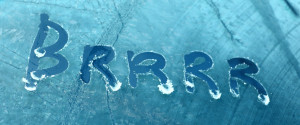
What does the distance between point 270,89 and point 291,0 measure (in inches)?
11.0

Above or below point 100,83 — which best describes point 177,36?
above

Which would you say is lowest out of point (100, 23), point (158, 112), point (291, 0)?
point (158, 112)

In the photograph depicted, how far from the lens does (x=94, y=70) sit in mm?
799

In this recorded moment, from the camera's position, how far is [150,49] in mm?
805

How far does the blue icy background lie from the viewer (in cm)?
79

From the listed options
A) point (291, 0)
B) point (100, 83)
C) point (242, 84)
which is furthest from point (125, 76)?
point (291, 0)

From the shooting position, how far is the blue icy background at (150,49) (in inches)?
31.0

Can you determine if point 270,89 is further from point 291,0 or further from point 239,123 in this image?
point 291,0

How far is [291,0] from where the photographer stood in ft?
2.93

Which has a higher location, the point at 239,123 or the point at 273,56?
the point at 273,56

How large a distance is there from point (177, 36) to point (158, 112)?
208 millimetres

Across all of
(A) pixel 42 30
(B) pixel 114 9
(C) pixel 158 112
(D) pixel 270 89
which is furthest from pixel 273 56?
(A) pixel 42 30

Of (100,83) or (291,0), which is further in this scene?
(291,0)

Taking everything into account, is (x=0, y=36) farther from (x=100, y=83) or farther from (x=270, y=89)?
(x=270, y=89)
